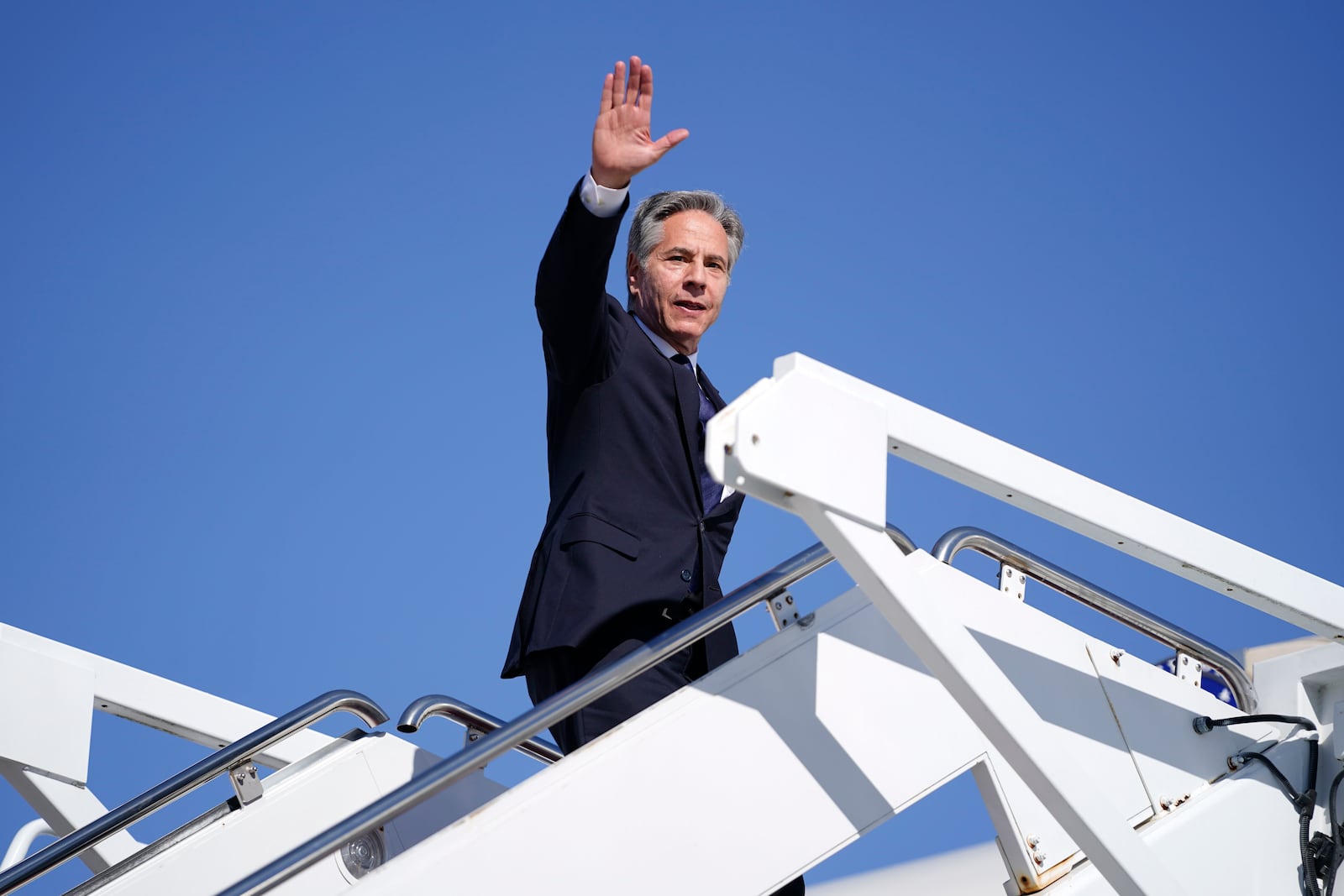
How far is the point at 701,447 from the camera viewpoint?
3613 millimetres

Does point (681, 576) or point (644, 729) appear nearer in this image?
point (644, 729)

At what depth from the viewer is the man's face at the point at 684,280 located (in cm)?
393

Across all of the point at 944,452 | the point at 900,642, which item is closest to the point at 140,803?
the point at 900,642

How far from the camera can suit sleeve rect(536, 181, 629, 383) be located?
10.0ft

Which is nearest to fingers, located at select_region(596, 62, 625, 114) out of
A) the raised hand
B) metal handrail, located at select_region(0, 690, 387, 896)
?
the raised hand

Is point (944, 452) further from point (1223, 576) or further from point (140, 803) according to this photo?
point (140, 803)

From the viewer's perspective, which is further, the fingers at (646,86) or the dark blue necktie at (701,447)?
the dark blue necktie at (701,447)

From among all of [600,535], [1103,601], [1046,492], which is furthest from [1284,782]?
[600,535]

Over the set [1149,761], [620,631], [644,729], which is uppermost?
[620,631]

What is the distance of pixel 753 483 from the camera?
231cm

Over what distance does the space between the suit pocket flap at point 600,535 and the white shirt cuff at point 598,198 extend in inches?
28.9

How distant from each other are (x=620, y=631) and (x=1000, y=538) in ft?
2.90

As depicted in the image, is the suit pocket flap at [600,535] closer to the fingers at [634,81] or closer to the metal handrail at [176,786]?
the metal handrail at [176,786]

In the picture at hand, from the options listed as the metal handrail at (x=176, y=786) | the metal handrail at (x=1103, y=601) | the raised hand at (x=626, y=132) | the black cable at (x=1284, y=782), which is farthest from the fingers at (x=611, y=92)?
the black cable at (x=1284, y=782)
